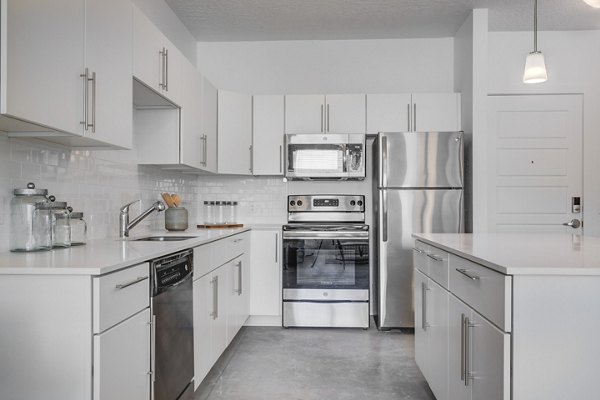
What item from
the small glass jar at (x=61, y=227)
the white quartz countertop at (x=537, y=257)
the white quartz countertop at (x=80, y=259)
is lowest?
the white quartz countertop at (x=80, y=259)

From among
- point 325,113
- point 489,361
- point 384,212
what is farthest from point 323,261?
point 489,361

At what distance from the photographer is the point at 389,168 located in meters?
3.63

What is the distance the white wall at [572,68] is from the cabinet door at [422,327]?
2.53m

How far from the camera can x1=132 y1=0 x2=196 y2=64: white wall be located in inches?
123

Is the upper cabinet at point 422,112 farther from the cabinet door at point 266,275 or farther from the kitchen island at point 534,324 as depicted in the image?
the kitchen island at point 534,324

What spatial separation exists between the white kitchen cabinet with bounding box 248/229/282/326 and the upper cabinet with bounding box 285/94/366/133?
1.02 meters

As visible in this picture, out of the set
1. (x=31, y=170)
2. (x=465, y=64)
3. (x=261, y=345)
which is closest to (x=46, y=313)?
(x=31, y=170)

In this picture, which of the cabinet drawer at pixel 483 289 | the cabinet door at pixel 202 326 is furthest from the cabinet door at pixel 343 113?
the cabinet drawer at pixel 483 289

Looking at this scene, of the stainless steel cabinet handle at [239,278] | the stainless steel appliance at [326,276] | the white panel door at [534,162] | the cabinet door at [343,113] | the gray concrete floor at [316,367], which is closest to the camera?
the gray concrete floor at [316,367]

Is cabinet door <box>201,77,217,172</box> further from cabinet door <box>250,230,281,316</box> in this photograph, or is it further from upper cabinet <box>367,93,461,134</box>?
upper cabinet <box>367,93,461,134</box>

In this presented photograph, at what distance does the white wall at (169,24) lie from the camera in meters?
3.13

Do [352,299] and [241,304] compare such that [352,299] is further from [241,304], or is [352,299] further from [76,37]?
[76,37]


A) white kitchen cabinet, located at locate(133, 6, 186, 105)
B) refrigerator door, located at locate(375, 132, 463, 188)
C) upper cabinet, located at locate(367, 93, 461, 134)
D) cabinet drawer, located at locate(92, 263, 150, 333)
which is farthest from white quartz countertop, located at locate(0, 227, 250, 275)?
upper cabinet, located at locate(367, 93, 461, 134)

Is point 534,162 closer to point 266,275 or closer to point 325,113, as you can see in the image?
point 325,113
